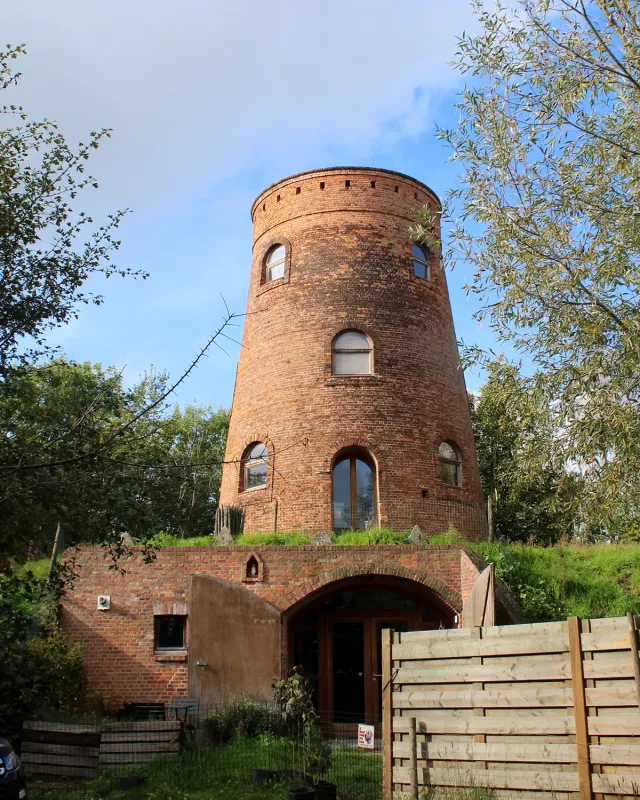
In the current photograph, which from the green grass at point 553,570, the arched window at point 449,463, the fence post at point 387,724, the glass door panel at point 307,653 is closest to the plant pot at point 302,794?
the fence post at point 387,724

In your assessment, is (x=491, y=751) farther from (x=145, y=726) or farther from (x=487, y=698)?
(x=145, y=726)

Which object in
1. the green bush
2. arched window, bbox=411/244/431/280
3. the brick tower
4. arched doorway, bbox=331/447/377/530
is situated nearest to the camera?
the green bush

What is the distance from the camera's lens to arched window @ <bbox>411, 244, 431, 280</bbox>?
734 inches

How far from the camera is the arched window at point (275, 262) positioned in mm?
18688

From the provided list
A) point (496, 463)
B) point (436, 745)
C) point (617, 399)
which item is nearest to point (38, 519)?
point (436, 745)

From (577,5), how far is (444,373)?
9.81 metres

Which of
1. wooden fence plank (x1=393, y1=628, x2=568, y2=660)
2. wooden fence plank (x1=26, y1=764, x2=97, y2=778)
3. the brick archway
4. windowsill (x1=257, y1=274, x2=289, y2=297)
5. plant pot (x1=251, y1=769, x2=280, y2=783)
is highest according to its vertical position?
windowsill (x1=257, y1=274, x2=289, y2=297)

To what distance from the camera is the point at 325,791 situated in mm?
7789

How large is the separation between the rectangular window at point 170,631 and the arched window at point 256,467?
3687 millimetres

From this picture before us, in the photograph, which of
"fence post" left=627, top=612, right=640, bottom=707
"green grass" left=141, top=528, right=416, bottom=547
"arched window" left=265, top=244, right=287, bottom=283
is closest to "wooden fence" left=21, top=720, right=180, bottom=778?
"green grass" left=141, top=528, right=416, bottom=547

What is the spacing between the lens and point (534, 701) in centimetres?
682

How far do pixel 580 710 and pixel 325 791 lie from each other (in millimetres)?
2797

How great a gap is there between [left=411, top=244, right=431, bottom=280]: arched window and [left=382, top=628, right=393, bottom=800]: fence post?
11869 mm

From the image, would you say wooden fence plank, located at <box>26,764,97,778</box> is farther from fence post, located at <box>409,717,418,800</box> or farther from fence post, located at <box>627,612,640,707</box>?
fence post, located at <box>627,612,640,707</box>
